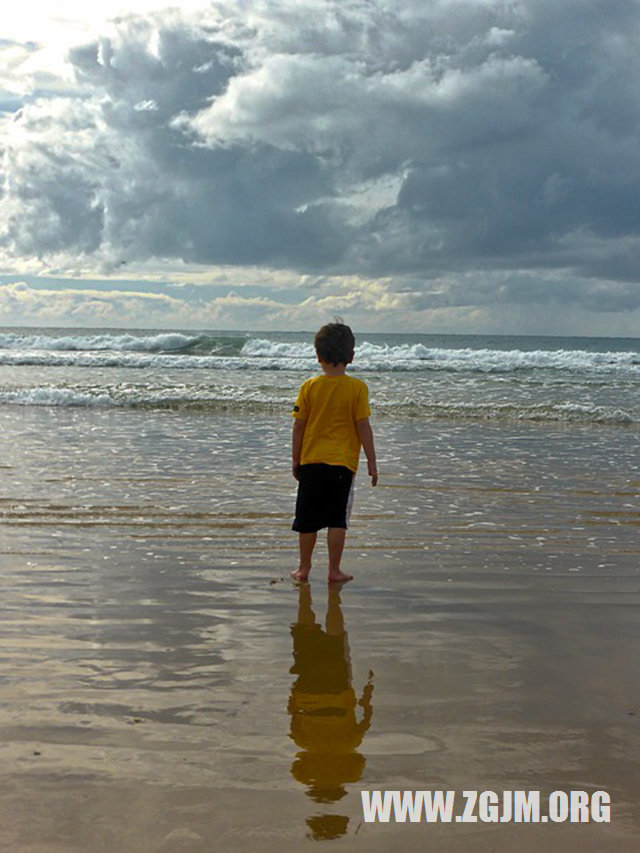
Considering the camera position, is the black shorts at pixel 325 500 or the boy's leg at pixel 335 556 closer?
the boy's leg at pixel 335 556

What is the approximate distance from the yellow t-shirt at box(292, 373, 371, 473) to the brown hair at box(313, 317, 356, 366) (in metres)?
0.13

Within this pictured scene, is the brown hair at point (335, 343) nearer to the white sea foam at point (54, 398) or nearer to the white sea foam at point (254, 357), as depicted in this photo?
the white sea foam at point (54, 398)

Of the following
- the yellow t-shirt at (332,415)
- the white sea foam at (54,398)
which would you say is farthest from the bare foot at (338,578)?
the white sea foam at (54,398)

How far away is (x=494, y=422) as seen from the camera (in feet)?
51.3

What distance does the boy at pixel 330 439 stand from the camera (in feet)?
17.8

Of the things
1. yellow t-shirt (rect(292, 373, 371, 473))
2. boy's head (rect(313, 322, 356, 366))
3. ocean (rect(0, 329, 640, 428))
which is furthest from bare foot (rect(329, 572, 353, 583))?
ocean (rect(0, 329, 640, 428))

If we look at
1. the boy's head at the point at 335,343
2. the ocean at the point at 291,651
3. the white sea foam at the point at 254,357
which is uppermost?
the white sea foam at the point at 254,357

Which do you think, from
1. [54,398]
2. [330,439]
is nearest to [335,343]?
[330,439]

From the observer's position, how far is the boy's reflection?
269 centimetres

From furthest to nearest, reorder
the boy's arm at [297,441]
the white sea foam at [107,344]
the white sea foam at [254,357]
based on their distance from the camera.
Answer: the white sea foam at [107,344]
the white sea foam at [254,357]
the boy's arm at [297,441]

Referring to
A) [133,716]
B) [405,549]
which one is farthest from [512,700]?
[405,549]

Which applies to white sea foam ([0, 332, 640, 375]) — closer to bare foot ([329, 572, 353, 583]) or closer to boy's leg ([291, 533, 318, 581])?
boy's leg ([291, 533, 318, 581])

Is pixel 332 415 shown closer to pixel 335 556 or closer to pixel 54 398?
pixel 335 556

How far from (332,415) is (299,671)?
2.10 meters
